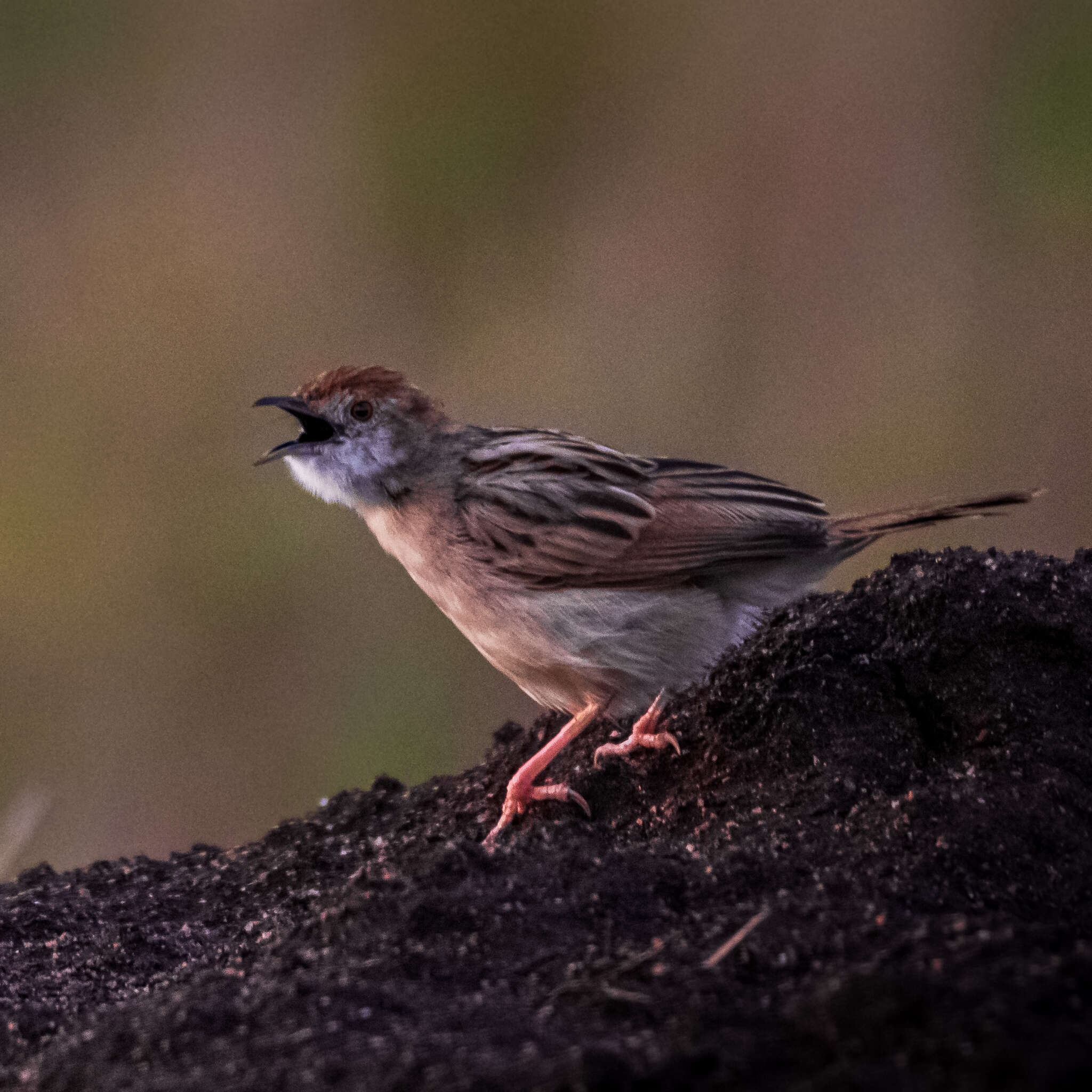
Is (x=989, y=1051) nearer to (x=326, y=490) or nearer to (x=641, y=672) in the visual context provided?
(x=641, y=672)

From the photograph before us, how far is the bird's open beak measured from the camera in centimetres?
593

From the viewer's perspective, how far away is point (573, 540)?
5828 mm

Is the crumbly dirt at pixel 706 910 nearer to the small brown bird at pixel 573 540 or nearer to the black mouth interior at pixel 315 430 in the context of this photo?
the small brown bird at pixel 573 540

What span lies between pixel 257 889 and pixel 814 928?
267 centimetres

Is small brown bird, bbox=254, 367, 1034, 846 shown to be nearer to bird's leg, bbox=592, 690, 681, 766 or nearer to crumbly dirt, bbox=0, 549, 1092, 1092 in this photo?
bird's leg, bbox=592, 690, 681, 766


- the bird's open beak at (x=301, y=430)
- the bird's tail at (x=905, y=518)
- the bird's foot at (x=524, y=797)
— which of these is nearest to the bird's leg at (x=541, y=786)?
the bird's foot at (x=524, y=797)

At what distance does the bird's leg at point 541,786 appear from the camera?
17.5ft

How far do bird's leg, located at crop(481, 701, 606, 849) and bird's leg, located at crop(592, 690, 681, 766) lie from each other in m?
0.14

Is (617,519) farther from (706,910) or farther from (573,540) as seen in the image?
(706,910)

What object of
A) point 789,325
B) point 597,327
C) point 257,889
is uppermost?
point 597,327

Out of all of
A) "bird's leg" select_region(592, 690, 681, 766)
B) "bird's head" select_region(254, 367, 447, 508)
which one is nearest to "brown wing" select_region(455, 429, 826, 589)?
"bird's head" select_region(254, 367, 447, 508)

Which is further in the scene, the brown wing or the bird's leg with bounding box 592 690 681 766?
the brown wing

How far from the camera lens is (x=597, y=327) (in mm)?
9133

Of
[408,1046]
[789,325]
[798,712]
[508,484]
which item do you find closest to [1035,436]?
[789,325]
